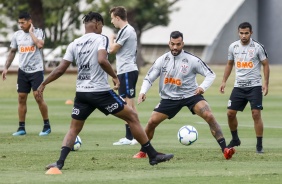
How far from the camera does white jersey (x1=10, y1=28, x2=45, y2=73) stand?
59.9ft

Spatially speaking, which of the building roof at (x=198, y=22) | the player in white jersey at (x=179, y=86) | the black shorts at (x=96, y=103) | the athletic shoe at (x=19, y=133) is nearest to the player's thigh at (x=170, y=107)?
the player in white jersey at (x=179, y=86)

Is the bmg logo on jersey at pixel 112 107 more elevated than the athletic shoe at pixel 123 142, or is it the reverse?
the bmg logo on jersey at pixel 112 107

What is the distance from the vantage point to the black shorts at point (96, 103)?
491 inches

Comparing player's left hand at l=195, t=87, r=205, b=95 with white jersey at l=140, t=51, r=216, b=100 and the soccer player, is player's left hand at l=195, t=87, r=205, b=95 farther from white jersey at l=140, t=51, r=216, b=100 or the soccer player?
the soccer player

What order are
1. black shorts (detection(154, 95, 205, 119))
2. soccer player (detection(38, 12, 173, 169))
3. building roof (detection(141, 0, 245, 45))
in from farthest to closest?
building roof (detection(141, 0, 245, 45))
black shorts (detection(154, 95, 205, 119))
soccer player (detection(38, 12, 173, 169))

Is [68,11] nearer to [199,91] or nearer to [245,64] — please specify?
[245,64]

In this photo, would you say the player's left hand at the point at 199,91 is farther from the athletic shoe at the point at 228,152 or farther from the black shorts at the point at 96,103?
the black shorts at the point at 96,103

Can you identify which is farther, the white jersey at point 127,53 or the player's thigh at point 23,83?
the player's thigh at point 23,83

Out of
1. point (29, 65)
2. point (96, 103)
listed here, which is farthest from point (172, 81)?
point (29, 65)

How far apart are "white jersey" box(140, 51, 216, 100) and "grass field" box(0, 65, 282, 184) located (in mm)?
950

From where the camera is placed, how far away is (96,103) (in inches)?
492

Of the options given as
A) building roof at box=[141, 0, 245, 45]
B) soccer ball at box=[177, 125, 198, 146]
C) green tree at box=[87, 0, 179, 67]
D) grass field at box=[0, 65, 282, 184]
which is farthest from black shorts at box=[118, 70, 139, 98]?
building roof at box=[141, 0, 245, 45]

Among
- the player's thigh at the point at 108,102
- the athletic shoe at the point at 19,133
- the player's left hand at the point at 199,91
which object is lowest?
the athletic shoe at the point at 19,133

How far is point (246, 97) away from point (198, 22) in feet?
263
